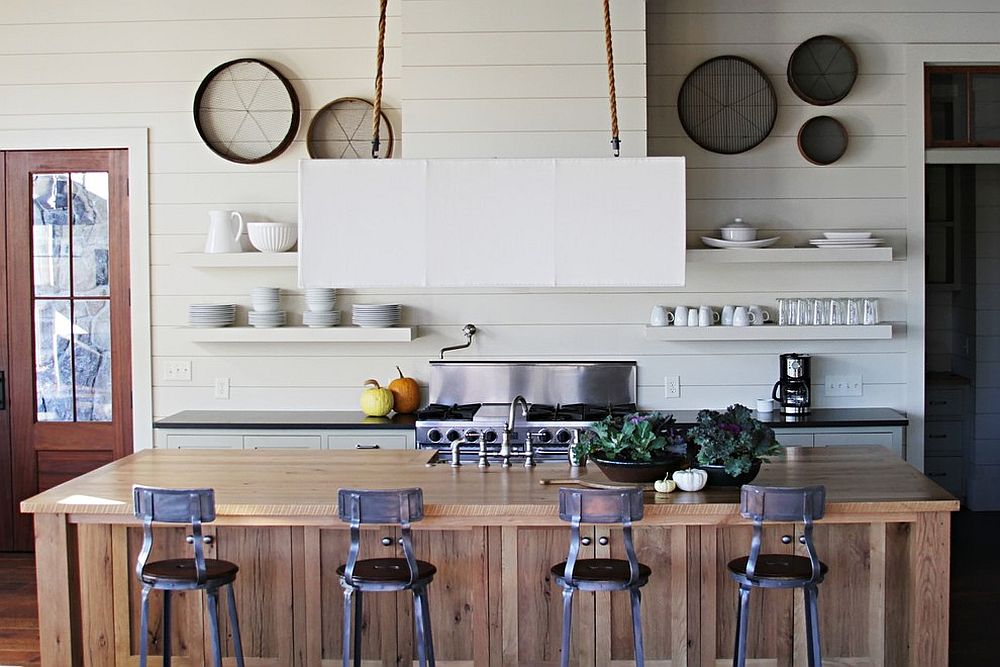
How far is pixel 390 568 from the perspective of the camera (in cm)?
375

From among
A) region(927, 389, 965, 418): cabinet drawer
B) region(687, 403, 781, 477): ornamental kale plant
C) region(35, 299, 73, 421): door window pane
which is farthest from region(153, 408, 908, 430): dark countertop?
region(687, 403, 781, 477): ornamental kale plant

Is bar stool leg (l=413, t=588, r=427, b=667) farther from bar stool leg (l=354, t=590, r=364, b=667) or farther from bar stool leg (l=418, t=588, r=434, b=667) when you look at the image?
bar stool leg (l=354, t=590, r=364, b=667)

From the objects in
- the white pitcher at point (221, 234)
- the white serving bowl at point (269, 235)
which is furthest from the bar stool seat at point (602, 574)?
the white pitcher at point (221, 234)

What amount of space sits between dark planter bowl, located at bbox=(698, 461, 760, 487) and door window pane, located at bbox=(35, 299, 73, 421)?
375 centimetres

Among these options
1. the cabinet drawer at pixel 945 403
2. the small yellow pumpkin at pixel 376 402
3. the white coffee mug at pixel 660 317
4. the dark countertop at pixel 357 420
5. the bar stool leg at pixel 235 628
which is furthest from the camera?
the cabinet drawer at pixel 945 403

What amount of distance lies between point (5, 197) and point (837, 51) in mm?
4460

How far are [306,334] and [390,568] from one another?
2.35 meters

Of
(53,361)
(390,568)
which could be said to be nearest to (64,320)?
(53,361)

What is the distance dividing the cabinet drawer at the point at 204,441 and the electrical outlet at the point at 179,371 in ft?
1.47

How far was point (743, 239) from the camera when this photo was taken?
5793mm

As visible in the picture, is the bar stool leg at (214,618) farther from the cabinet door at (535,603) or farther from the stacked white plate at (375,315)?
the stacked white plate at (375,315)

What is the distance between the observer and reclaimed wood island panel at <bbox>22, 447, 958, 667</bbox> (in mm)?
4000

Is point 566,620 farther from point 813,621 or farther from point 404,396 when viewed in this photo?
point 404,396

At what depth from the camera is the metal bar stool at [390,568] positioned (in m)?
3.63
